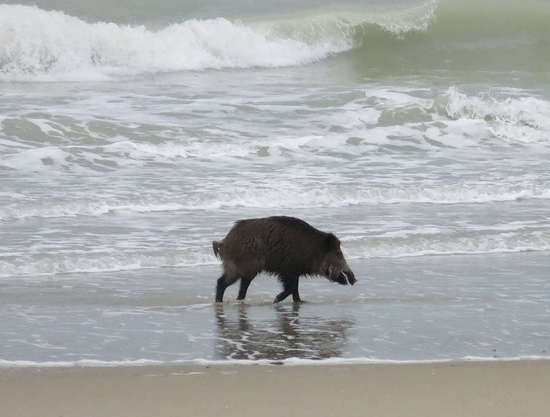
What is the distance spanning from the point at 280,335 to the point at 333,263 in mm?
1458

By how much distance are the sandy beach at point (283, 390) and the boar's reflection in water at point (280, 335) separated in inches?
16.8

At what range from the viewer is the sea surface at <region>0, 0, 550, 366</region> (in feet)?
24.6

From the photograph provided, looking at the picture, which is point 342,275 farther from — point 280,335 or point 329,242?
point 280,335

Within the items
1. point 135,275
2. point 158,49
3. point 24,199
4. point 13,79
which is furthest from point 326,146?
point 158,49

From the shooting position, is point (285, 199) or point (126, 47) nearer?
point (285, 199)

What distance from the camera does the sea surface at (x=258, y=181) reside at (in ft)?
24.6

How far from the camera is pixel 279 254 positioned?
27.9 ft

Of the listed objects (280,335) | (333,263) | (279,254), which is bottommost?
(280,335)

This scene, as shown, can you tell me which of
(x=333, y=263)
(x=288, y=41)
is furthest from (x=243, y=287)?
(x=288, y=41)

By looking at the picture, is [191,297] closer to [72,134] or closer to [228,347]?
[228,347]

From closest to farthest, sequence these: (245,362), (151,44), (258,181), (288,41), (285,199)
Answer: (245,362) < (285,199) < (258,181) < (151,44) < (288,41)

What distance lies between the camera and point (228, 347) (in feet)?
22.7

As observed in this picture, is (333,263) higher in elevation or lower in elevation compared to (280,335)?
higher

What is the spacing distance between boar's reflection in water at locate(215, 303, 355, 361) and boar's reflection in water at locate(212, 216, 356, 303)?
9.0 inches
